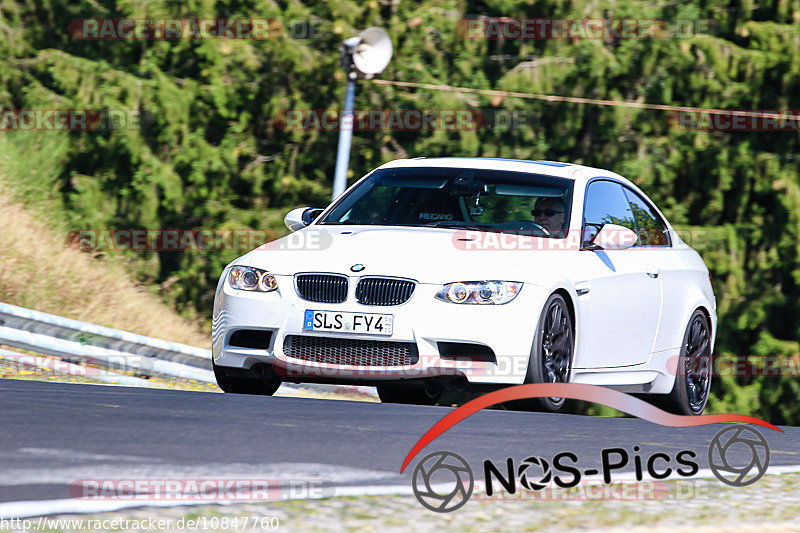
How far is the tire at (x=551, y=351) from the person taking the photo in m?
7.68

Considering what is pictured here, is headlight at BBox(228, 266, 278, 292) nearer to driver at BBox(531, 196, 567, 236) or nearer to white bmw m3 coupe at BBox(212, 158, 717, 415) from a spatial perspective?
white bmw m3 coupe at BBox(212, 158, 717, 415)

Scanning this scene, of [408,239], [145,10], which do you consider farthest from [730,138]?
[408,239]

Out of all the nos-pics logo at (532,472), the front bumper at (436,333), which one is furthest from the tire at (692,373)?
the nos-pics logo at (532,472)

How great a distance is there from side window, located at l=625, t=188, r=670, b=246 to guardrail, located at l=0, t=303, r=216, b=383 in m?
3.79

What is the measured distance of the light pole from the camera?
55.4 feet

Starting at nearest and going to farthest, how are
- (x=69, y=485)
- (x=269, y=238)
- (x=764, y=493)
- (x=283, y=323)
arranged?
(x=69, y=485) → (x=764, y=493) → (x=283, y=323) → (x=269, y=238)

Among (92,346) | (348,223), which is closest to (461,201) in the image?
(348,223)

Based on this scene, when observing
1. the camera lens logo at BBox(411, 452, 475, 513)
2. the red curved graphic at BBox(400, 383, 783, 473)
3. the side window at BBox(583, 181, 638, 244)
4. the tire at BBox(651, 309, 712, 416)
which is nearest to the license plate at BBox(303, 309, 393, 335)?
the red curved graphic at BBox(400, 383, 783, 473)

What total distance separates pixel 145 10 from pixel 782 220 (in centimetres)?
1270

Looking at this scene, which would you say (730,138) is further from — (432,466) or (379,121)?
(432,466)

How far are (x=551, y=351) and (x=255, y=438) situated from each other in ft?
8.39

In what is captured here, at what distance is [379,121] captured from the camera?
25.4m

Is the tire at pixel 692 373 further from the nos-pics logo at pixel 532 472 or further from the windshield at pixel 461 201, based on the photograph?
the nos-pics logo at pixel 532 472

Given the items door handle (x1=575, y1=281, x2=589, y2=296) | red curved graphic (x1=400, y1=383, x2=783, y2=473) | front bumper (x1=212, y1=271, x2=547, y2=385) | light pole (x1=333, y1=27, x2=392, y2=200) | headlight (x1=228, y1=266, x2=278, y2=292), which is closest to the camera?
red curved graphic (x1=400, y1=383, x2=783, y2=473)
